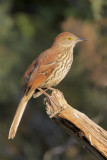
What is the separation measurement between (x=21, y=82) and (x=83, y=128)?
196 inches

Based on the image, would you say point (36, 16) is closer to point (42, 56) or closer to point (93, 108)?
point (93, 108)

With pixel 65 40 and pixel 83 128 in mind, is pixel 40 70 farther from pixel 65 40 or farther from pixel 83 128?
pixel 83 128

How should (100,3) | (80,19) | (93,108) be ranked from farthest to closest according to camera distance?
(93,108), (80,19), (100,3)

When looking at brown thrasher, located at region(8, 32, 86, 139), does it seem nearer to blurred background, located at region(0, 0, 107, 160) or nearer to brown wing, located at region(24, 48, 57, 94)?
brown wing, located at region(24, 48, 57, 94)

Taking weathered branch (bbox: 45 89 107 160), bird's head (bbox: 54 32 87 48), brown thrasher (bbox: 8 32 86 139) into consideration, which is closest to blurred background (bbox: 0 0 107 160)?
bird's head (bbox: 54 32 87 48)

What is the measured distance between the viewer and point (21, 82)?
10.5m

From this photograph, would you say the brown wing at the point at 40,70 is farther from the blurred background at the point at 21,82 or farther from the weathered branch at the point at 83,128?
the blurred background at the point at 21,82

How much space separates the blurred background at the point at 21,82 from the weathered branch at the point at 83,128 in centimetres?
338

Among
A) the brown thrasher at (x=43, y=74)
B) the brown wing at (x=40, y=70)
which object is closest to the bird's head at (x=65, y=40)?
the brown thrasher at (x=43, y=74)

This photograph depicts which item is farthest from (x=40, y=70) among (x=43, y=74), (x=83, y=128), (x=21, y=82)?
(x=21, y=82)

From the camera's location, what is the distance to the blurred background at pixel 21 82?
33.3 feet

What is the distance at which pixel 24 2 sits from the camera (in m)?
11.6

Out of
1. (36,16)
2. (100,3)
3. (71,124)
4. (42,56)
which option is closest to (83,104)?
(36,16)

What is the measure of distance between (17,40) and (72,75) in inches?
58.0
